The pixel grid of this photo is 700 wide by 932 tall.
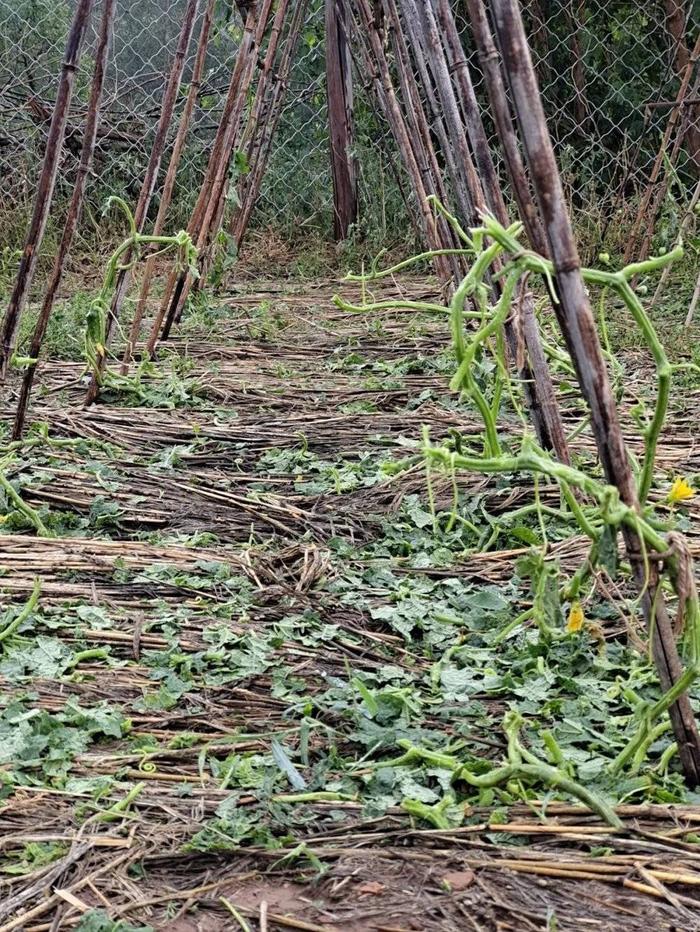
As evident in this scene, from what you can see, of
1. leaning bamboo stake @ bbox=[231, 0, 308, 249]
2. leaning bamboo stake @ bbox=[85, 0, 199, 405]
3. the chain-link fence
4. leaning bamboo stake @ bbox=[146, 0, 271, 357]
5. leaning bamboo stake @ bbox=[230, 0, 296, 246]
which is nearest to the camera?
leaning bamboo stake @ bbox=[85, 0, 199, 405]

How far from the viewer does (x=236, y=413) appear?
118 inches

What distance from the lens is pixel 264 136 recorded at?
15.6 feet

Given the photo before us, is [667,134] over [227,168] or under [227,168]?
over

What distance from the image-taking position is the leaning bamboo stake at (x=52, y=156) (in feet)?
7.94

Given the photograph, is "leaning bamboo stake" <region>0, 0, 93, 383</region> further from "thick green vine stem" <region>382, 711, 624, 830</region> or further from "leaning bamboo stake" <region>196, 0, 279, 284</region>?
"thick green vine stem" <region>382, 711, 624, 830</region>

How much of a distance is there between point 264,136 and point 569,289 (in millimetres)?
3861

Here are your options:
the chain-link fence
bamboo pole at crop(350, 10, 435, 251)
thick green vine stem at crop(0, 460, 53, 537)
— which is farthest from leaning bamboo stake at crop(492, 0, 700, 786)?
the chain-link fence

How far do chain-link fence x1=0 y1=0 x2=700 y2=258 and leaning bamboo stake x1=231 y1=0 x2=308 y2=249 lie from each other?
1.13 ft

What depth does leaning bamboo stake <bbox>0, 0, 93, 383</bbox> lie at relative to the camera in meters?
2.42

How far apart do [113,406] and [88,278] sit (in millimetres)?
2238

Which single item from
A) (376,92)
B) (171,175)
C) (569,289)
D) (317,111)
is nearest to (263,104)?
(376,92)

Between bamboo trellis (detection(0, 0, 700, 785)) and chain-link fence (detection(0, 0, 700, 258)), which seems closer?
bamboo trellis (detection(0, 0, 700, 785))

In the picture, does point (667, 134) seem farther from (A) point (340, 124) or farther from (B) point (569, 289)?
(B) point (569, 289)

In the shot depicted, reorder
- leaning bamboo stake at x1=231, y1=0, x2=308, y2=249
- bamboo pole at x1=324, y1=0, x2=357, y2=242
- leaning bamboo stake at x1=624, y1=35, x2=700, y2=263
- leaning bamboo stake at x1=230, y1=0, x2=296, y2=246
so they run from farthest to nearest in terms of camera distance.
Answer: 1. bamboo pole at x1=324, y1=0, x2=357, y2=242
2. leaning bamboo stake at x1=231, y1=0, x2=308, y2=249
3. leaning bamboo stake at x1=230, y1=0, x2=296, y2=246
4. leaning bamboo stake at x1=624, y1=35, x2=700, y2=263
